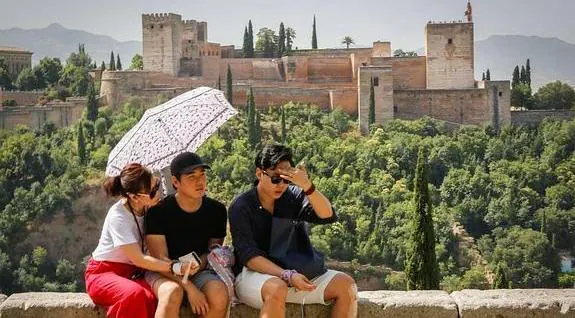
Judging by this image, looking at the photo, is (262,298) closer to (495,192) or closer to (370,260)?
(370,260)

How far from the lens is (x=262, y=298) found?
187 inches

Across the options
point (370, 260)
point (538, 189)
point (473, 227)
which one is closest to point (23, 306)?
point (370, 260)

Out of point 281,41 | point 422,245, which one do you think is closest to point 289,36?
point 281,41

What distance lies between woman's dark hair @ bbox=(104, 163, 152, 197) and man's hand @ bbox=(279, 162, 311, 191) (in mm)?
733

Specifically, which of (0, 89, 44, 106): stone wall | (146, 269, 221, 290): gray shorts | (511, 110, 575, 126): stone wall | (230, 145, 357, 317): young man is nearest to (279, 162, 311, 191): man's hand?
(230, 145, 357, 317): young man

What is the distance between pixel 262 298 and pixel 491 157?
3152 cm

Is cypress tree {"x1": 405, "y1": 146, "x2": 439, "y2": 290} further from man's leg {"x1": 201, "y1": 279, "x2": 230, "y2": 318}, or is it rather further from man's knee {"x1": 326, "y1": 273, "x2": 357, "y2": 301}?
man's leg {"x1": 201, "y1": 279, "x2": 230, "y2": 318}

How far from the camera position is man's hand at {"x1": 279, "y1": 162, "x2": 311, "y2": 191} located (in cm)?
488

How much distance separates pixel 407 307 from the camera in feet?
16.4

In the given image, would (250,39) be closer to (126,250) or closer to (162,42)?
(162,42)

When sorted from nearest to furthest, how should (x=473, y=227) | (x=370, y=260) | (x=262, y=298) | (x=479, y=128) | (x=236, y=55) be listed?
(x=262, y=298)
(x=370, y=260)
(x=473, y=227)
(x=479, y=128)
(x=236, y=55)

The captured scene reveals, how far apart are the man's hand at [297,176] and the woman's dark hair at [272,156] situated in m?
0.07

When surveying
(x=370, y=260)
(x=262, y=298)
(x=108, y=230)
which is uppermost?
(x=108, y=230)

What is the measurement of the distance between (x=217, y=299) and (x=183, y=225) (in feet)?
1.74
